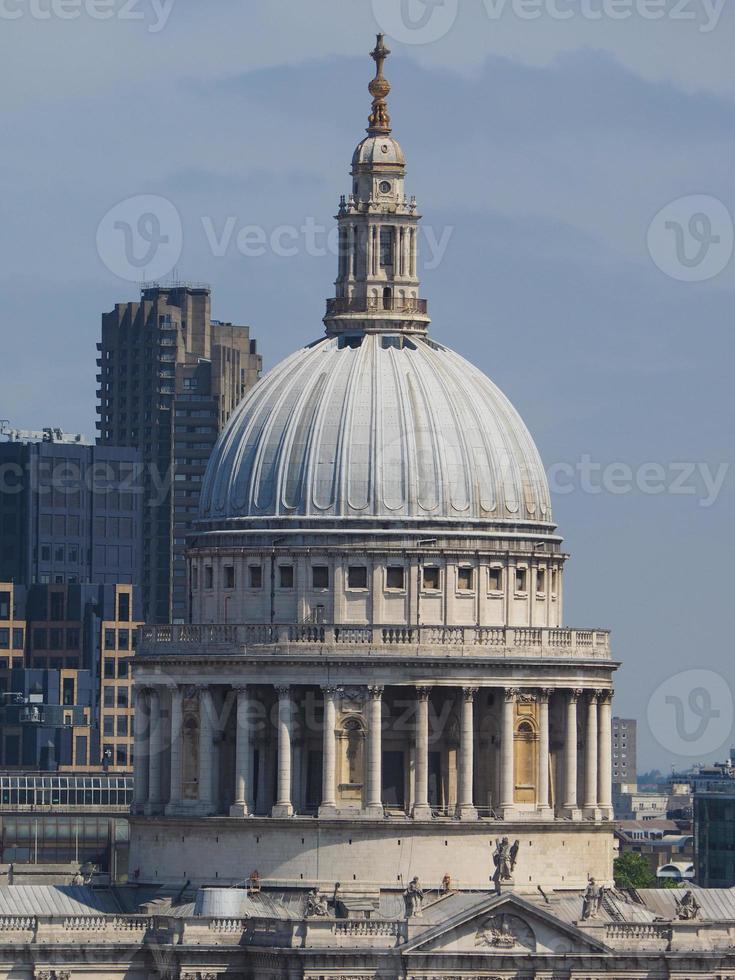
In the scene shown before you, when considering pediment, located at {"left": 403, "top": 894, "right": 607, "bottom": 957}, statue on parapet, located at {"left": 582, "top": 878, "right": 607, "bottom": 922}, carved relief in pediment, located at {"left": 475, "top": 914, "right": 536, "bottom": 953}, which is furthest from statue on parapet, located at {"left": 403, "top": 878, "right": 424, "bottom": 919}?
statue on parapet, located at {"left": 582, "top": 878, "right": 607, "bottom": 922}

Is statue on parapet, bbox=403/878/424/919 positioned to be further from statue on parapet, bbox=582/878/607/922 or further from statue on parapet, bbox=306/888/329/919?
statue on parapet, bbox=582/878/607/922

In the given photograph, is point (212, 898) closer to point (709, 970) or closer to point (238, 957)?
point (238, 957)

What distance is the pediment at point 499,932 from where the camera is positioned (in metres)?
193

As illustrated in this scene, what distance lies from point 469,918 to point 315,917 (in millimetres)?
6584

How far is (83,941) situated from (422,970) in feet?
51.9

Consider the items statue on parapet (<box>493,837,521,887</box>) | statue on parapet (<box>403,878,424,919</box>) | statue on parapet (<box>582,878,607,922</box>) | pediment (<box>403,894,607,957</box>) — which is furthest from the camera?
statue on parapet (<box>582,878,607,922</box>)

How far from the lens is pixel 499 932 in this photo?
636 feet

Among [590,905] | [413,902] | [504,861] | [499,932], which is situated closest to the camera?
[499,932]

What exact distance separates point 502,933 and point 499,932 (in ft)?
0.44

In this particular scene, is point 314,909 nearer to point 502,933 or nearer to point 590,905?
point 502,933

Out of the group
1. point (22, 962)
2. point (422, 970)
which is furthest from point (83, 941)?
point (422, 970)

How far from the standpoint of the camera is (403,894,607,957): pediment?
19325cm

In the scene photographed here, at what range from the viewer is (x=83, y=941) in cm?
19850

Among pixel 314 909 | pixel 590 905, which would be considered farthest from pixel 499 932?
pixel 314 909
